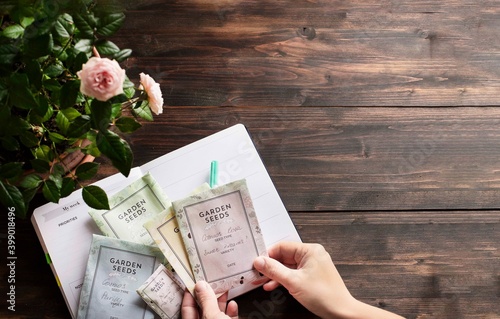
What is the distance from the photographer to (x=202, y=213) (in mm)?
993

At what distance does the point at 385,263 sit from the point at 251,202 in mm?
291

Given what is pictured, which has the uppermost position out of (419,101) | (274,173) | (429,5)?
(429,5)

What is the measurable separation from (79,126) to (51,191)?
0.11m

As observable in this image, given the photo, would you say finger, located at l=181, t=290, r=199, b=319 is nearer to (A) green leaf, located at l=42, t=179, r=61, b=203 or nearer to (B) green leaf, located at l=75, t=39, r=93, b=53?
(A) green leaf, located at l=42, t=179, r=61, b=203

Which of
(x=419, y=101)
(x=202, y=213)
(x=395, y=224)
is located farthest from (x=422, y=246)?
(x=202, y=213)

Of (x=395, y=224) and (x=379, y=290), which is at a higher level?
(x=395, y=224)

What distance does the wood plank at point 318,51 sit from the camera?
1090mm

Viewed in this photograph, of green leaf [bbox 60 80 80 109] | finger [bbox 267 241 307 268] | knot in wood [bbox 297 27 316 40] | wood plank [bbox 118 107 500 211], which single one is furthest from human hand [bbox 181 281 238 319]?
knot in wood [bbox 297 27 316 40]

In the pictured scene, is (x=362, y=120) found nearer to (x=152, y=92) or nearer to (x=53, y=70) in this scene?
(x=152, y=92)

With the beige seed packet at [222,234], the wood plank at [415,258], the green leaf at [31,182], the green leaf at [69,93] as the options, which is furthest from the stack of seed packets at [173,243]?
the green leaf at [69,93]

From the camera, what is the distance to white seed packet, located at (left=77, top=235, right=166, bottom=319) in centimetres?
97

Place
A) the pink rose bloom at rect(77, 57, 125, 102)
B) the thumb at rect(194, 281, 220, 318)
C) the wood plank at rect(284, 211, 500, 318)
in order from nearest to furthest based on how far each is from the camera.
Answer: the pink rose bloom at rect(77, 57, 125, 102) < the thumb at rect(194, 281, 220, 318) < the wood plank at rect(284, 211, 500, 318)

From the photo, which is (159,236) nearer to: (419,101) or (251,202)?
(251,202)

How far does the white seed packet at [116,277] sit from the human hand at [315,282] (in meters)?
0.21
